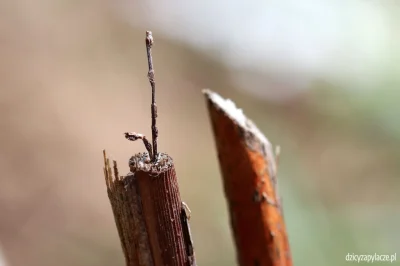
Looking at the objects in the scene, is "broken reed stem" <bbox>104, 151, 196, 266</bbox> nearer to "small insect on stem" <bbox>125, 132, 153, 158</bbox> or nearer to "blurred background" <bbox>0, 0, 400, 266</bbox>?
"small insect on stem" <bbox>125, 132, 153, 158</bbox>

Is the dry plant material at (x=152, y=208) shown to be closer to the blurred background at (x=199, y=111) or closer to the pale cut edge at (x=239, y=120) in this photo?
the pale cut edge at (x=239, y=120)

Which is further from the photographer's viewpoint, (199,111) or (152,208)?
(199,111)

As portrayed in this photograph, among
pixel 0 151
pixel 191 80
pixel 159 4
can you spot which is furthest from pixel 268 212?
pixel 159 4

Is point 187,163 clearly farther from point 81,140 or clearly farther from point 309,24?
point 309,24

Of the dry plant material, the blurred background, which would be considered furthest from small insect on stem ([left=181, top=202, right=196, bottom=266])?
the blurred background

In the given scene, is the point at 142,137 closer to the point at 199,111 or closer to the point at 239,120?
the point at 239,120

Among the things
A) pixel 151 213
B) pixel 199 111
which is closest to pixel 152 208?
pixel 151 213

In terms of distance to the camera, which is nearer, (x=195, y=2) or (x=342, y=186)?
(x=342, y=186)
